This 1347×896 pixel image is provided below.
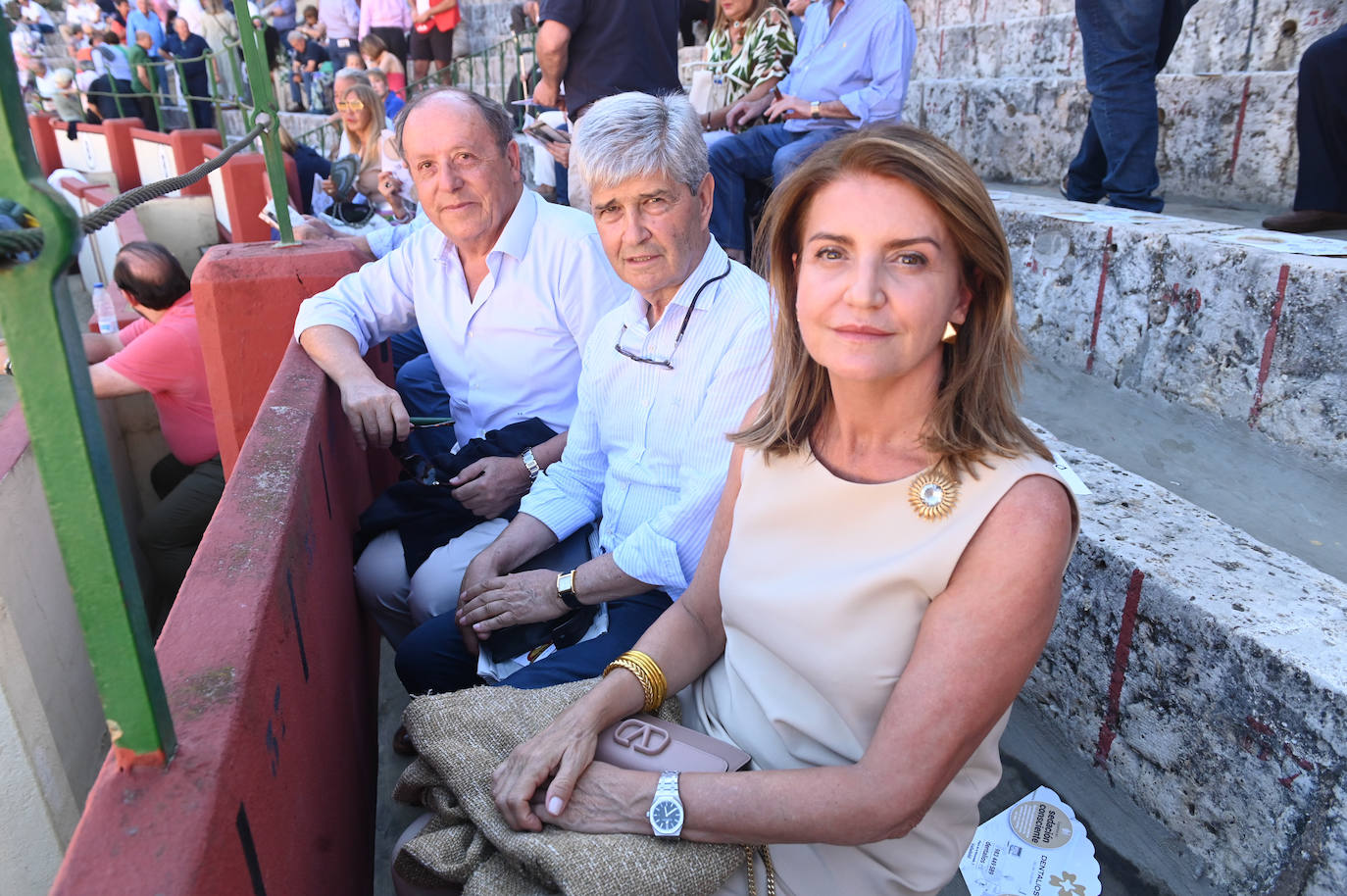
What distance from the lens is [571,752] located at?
150 centimetres

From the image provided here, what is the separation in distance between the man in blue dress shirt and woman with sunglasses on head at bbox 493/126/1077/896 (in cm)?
276

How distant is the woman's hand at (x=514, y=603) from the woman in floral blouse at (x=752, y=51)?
10.1 feet

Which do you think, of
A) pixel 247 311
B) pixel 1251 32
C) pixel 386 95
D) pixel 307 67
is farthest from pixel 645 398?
pixel 307 67

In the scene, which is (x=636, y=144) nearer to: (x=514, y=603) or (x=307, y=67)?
(x=514, y=603)

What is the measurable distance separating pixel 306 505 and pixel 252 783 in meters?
0.80

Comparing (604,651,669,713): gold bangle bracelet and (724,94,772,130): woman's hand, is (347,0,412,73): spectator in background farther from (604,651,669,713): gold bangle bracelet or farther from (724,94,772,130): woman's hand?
(604,651,669,713): gold bangle bracelet

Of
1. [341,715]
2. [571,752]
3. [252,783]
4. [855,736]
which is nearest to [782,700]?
[855,736]

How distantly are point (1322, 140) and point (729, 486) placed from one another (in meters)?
2.95

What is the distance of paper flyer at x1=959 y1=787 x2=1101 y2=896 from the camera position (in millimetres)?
1867

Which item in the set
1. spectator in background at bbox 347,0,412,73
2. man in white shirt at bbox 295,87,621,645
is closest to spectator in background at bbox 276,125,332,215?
spectator in background at bbox 347,0,412,73

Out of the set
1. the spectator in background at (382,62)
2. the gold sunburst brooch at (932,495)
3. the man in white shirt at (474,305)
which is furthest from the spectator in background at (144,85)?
the gold sunburst brooch at (932,495)

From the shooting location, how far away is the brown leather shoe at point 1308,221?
3.35m

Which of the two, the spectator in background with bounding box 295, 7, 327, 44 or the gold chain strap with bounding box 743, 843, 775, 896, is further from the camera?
the spectator in background with bounding box 295, 7, 327, 44

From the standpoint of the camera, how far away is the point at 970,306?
1.47m
